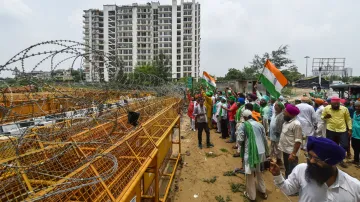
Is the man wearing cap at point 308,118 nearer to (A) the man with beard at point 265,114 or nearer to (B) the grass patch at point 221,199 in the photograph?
(A) the man with beard at point 265,114

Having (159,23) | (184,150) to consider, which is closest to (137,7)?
(159,23)

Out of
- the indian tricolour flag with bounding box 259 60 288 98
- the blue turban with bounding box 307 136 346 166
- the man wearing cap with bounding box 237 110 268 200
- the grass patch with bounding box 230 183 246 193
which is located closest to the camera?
the blue turban with bounding box 307 136 346 166

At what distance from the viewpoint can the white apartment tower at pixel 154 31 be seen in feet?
235

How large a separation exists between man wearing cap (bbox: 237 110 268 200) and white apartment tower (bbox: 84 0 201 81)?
66.4m

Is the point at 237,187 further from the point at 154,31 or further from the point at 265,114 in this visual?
the point at 154,31

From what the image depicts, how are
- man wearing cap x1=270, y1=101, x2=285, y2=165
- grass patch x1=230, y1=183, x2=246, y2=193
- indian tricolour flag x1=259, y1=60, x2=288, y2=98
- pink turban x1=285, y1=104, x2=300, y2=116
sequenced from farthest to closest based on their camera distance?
indian tricolour flag x1=259, y1=60, x2=288, y2=98 < man wearing cap x1=270, y1=101, x2=285, y2=165 < grass patch x1=230, y1=183, x2=246, y2=193 < pink turban x1=285, y1=104, x2=300, y2=116

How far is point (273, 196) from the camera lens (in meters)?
4.12

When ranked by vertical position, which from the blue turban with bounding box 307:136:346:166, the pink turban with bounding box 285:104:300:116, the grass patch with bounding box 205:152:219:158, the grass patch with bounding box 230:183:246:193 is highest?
the pink turban with bounding box 285:104:300:116

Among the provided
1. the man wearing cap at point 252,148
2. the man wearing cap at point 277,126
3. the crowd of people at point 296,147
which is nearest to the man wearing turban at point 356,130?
the crowd of people at point 296,147

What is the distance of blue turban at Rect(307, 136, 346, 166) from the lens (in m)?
1.73

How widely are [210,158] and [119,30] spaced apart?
77828 millimetres

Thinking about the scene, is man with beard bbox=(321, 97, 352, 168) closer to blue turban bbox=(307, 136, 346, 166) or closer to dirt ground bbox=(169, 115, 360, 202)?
dirt ground bbox=(169, 115, 360, 202)

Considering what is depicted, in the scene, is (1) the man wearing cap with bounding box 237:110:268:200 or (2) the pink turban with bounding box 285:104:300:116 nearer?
(1) the man wearing cap with bounding box 237:110:268:200

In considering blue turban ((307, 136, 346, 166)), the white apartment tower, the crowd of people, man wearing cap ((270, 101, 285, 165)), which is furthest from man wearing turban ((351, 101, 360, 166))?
the white apartment tower
